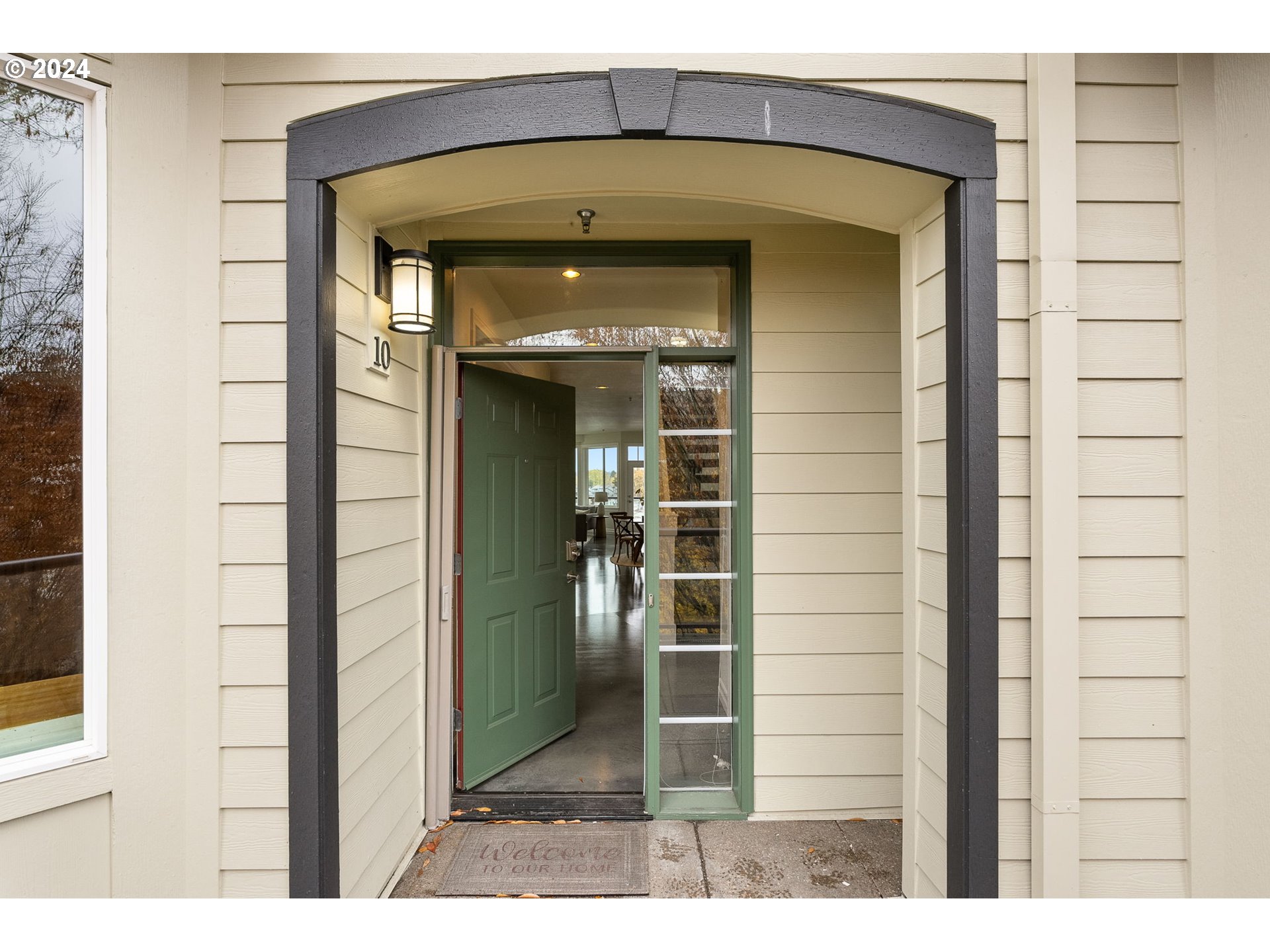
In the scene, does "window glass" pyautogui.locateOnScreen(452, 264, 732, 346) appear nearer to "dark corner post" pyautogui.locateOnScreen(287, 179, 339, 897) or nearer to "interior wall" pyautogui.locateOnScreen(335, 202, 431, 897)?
"interior wall" pyautogui.locateOnScreen(335, 202, 431, 897)

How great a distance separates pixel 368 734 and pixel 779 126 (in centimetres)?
214

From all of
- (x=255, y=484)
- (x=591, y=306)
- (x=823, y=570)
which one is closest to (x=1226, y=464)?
(x=823, y=570)

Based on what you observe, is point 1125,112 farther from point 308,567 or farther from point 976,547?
point 308,567

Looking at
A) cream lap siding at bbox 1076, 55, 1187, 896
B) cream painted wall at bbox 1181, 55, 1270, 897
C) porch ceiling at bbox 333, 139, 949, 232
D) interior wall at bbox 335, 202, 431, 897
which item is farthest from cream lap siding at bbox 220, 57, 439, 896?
cream painted wall at bbox 1181, 55, 1270, 897

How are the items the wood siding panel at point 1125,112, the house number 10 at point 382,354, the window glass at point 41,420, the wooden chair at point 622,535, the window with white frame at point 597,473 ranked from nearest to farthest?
1. the window glass at point 41,420
2. the wood siding panel at point 1125,112
3. the house number 10 at point 382,354
4. the wooden chair at point 622,535
5. the window with white frame at point 597,473

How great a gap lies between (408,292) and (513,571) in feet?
4.70

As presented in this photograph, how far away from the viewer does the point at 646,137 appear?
5.41 ft

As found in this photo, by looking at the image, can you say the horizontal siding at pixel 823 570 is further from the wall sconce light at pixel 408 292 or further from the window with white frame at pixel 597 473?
the window with white frame at pixel 597 473

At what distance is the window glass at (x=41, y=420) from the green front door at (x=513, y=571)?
4.58 feet

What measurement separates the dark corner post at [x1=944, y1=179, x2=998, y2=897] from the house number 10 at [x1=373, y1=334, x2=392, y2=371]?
5.73ft

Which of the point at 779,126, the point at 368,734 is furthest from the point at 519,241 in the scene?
the point at 368,734

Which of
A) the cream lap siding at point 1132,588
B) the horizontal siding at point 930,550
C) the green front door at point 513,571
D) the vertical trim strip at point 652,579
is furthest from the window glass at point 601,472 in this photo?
the cream lap siding at point 1132,588

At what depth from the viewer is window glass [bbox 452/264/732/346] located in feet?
9.21

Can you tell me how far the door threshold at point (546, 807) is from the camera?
2631 mm
